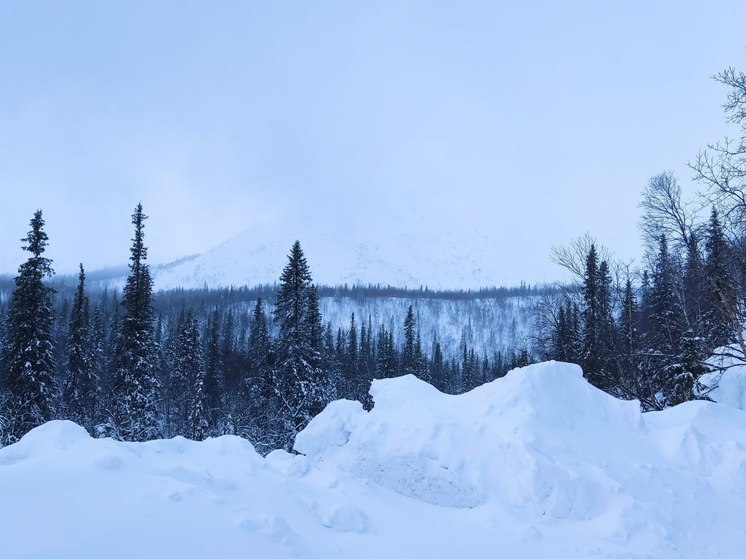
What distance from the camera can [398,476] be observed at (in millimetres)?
9039

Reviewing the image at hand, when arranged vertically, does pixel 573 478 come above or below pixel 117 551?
below

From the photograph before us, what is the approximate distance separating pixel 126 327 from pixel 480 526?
2248 cm

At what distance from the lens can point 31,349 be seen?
21.8 metres

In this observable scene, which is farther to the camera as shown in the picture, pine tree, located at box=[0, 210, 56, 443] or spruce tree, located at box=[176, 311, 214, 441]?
spruce tree, located at box=[176, 311, 214, 441]

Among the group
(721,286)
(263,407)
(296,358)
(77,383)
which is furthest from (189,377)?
(721,286)

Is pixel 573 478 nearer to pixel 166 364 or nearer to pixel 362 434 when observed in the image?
pixel 362 434

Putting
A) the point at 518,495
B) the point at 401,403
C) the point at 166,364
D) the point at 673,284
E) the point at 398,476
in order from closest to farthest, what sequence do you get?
the point at 518,495, the point at 398,476, the point at 401,403, the point at 673,284, the point at 166,364

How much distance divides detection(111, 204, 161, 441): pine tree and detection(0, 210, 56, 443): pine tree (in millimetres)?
2969

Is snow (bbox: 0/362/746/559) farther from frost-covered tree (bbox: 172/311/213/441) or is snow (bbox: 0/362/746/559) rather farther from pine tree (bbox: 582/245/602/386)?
frost-covered tree (bbox: 172/311/213/441)

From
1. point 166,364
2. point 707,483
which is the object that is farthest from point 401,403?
point 166,364

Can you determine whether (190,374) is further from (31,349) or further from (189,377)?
(31,349)

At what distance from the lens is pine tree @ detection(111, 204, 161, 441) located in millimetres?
23812

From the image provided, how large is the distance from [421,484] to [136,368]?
20109mm

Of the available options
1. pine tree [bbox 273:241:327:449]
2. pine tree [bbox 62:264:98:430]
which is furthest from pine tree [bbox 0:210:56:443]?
pine tree [bbox 273:241:327:449]
